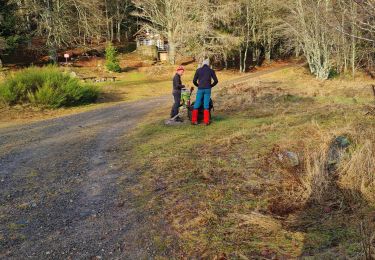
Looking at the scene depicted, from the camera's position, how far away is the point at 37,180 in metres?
7.24

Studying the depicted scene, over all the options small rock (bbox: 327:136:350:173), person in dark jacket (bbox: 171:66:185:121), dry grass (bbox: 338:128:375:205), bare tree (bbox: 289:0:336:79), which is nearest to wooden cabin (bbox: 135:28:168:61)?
bare tree (bbox: 289:0:336:79)

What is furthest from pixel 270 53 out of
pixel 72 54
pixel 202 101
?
pixel 202 101

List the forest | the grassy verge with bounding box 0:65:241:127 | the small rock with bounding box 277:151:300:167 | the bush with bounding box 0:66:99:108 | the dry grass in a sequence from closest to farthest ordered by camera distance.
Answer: the dry grass, the small rock with bounding box 277:151:300:167, the grassy verge with bounding box 0:65:241:127, the bush with bounding box 0:66:99:108, the forest

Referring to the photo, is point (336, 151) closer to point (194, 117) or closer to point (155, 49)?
point (194, 117)

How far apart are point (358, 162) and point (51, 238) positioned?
457cm

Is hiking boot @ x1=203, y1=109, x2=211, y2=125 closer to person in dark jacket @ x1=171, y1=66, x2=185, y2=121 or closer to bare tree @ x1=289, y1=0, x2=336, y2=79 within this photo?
person in dark jacket @ x1=171, y1=66, x2=185, y2=121

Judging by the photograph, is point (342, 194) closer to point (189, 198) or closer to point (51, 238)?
point (189, 198)

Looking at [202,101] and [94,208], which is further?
[202,101]

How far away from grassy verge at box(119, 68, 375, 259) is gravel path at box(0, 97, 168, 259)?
50cm

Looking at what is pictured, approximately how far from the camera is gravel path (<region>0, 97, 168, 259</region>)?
479 centimetres

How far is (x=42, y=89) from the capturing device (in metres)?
17.7

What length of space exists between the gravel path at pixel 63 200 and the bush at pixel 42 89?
23.0 ft

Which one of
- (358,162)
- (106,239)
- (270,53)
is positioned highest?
(270,53)

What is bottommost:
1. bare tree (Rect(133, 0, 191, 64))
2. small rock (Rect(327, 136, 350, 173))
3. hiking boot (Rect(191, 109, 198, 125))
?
small rock (Rect(327, 136, 350, 173))
